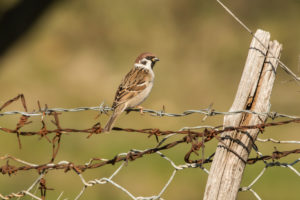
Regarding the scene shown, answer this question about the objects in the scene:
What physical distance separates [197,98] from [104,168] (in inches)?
175

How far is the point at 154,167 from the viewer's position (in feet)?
35.1

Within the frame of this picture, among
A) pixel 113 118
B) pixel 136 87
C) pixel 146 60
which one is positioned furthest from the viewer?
pixel 146 60

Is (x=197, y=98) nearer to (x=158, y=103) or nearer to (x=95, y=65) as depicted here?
(x=158, y=103)

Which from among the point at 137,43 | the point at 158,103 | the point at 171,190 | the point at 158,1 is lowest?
the point at 171,190

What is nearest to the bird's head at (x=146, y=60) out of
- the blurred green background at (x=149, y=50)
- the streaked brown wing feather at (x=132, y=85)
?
the streaked brown wing feather at (x=132, y=85)

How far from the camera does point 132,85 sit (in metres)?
7.39

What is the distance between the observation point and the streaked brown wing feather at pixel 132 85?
7.12 meters

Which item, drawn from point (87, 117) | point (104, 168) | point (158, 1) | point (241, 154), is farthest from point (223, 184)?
point (158, 1)

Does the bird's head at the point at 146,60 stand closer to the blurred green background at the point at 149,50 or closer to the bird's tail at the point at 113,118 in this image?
the bird's tail at the point at 113,118

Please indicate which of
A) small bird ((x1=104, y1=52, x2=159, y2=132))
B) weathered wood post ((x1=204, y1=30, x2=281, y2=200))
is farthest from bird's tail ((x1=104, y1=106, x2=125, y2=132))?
weathered wood post ((x1=204, y1=30, x2=281, y2=200))

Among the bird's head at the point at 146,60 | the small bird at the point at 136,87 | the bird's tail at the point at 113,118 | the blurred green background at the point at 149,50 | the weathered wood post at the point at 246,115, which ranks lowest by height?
the weathered wood post at the point at 246,115

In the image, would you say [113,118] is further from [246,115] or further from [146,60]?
[246,115]

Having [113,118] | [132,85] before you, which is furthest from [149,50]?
[113,118]

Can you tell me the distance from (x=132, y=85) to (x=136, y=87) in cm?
5
